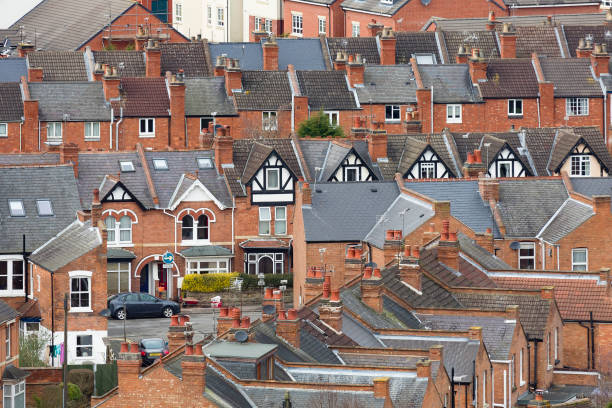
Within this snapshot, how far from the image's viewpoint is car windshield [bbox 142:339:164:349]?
90.1 meters

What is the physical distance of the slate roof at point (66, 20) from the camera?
155125mm

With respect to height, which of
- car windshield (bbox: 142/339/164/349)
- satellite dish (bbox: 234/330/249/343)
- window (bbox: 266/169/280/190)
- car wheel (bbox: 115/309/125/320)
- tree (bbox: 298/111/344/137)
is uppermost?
tree (bbox: 298/111/344/137)

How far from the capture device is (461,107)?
135 m

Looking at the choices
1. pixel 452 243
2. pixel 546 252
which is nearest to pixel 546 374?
pixel 452 243

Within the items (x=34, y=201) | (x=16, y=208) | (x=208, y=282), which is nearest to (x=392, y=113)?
(x=208, y=282)

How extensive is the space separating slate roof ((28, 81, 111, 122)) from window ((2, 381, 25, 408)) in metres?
47.2

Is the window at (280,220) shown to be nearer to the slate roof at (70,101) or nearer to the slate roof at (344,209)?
the slate roof at (344,209)

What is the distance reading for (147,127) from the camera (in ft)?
427

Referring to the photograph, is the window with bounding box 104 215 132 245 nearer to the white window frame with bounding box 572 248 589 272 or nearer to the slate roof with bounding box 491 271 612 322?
the white window frame with bounding box 572 248 589 272

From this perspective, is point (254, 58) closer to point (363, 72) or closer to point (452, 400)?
point (363, 72)

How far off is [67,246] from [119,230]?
1227cm

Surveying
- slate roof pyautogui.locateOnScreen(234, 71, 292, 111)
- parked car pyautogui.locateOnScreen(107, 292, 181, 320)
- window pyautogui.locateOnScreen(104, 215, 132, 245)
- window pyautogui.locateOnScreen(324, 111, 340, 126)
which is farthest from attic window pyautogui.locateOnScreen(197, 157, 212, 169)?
window pyautogui.locateOnScreen(324, 111, 340, 126)

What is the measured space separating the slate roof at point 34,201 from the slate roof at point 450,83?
34.9 m

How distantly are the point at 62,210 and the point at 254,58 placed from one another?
138 ft
